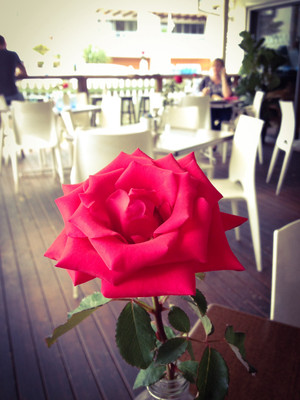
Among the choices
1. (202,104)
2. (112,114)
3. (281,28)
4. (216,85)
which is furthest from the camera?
(281,28)

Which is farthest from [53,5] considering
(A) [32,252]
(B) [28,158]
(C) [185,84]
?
(A) [32,252]

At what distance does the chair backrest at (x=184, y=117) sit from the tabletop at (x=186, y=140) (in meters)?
0.07

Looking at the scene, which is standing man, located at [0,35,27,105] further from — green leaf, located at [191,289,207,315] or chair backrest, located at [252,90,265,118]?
chair backrest, located at [252,90,265,118]

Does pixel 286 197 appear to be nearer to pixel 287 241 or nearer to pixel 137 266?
pixel 287 241

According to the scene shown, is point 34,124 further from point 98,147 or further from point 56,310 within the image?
point 56,310

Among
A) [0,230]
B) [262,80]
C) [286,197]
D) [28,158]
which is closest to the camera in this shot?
[0,230]

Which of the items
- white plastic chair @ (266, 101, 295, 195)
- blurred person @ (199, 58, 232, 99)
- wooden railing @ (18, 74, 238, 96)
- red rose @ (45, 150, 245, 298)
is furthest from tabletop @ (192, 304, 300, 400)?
wooden railing @ (18, 74, 238, 96)

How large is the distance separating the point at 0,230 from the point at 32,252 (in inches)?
23.7

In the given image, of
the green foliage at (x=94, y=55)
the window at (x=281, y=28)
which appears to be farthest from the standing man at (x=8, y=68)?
the window at (x=281, y=28)

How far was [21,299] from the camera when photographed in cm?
221

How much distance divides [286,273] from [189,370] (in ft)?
1.97

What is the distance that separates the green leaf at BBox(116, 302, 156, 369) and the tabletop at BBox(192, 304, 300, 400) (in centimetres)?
35

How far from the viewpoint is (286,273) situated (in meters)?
0.88

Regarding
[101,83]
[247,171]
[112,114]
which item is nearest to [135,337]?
[247,171]
